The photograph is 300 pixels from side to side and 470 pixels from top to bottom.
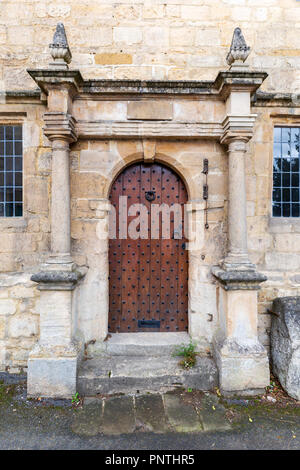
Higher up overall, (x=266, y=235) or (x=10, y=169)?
(x=10, y=169)

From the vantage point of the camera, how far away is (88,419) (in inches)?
106

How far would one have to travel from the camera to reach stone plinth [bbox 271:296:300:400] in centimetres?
305

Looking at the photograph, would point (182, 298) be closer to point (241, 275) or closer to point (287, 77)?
point (241, 275)

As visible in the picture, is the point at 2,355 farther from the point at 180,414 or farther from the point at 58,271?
the point at 180,414

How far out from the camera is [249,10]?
12.2 feet

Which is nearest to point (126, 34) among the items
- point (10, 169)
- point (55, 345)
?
point (10, 169)

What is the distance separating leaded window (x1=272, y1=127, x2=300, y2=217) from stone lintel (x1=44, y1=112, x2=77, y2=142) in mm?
2709

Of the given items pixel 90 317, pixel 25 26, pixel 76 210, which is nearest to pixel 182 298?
pixel 90 317

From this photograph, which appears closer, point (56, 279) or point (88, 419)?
point (88, 419)

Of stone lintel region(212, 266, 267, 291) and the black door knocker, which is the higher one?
the black door knocker

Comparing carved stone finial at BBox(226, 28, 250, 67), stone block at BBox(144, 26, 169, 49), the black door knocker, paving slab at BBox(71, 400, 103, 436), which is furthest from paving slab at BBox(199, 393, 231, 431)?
stone block at BBox(144, 26, 169, 49)

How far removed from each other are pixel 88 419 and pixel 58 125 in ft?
9.82

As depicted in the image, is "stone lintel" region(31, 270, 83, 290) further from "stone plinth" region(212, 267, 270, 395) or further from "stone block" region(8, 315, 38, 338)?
"stone plinth" region(212, 267, 270, 395)

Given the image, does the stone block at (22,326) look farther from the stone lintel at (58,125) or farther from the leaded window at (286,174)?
the leaded window at (286,174)
